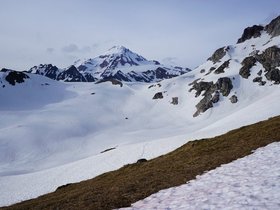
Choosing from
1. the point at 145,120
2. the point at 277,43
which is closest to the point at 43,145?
the point at 145,120

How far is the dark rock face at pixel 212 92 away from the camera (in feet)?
488

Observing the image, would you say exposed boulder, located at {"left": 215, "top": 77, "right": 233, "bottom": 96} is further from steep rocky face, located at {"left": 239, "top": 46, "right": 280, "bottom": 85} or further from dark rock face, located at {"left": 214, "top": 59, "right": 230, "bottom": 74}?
dark rock face, located at {"left": 214, "top": 59, "right": 230, "bottom": 74}

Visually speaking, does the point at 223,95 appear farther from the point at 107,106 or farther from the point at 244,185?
the point at 244,185

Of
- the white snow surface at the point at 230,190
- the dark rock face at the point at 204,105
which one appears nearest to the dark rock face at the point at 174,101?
the dark rock face at the point at 204,105

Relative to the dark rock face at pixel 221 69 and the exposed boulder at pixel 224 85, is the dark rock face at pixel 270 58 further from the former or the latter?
the exposed boulder at pixel 224 85

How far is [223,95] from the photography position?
153 meters

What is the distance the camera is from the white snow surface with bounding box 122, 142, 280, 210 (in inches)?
551

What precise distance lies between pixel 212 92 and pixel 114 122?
45880 mm

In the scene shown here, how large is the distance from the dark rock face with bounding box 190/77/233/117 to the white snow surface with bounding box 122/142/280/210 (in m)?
127

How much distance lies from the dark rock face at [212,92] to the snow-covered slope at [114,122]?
0.14 feet

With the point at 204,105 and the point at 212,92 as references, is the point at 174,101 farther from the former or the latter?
the point at 204,105

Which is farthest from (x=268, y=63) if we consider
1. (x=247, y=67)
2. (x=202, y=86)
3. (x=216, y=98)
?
(x=216, y=98)

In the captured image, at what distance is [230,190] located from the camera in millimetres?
15969

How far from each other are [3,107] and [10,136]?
57.2m
